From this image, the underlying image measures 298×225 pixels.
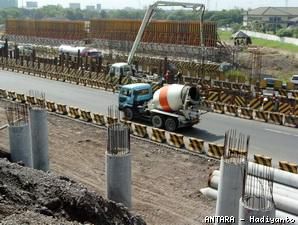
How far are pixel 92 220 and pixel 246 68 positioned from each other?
3859 cm

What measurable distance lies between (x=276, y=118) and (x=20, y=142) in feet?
46.7

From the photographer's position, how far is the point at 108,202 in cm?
1009

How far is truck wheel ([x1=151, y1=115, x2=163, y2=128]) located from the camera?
21.0 m

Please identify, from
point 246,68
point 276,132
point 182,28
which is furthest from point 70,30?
point 276,132

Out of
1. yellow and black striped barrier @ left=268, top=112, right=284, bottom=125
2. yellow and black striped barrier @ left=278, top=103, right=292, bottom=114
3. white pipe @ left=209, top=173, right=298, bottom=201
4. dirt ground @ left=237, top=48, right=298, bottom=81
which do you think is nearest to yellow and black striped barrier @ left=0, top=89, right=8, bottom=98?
yellow and black striped barrier @ left=268, top=112, right=284, bottom=125

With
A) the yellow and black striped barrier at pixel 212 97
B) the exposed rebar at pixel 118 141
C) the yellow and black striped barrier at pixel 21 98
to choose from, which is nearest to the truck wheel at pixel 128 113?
the yellow and black striped barrier at pixel 212 97

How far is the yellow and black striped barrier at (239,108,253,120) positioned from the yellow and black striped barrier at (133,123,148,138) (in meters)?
6.75

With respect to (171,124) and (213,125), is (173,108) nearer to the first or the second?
(171,124)

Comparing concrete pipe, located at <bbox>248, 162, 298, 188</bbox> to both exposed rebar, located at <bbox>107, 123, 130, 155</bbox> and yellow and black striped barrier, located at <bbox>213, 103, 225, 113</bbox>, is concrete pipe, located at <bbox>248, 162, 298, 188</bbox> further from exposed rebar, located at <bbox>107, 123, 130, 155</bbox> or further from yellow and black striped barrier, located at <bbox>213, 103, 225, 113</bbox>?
yellow and black striped barrier, located at <bbox>213, 103, 225, 113</bbox>

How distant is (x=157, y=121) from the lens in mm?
21203

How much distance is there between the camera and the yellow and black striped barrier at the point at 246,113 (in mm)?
23516

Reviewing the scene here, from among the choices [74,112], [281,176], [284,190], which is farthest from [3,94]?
[284,190]

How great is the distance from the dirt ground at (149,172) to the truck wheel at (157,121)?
2006mm

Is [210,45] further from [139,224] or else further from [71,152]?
[139,224]
